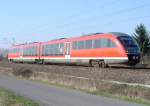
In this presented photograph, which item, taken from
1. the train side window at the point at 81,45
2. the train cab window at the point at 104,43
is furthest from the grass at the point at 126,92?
the train side window at the point at 81,45

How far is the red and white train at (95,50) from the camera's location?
101 ft

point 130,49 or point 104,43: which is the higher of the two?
point 104,43

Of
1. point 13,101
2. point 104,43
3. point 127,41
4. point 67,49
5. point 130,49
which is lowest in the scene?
point 13,101

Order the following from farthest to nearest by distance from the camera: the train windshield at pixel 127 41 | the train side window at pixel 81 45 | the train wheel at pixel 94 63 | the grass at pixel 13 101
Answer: the train side window at pixel 81 45, the train wheel at pixel 94 63, the train windshield at pixel 127 41, the grass at pixel 13 101

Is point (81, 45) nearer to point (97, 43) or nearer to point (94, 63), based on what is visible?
point (97, 43)

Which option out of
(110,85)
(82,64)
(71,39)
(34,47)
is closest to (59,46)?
(71,39)

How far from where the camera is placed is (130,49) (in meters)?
31.2

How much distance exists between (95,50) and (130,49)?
3.65 m

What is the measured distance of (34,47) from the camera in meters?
54.0

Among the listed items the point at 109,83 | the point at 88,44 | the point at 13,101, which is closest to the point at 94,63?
the point at 88,44

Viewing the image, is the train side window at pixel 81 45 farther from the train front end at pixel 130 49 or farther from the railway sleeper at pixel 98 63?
the train front end at pixel 130 49

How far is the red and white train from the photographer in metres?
30.9

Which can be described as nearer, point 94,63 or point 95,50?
point 95,50

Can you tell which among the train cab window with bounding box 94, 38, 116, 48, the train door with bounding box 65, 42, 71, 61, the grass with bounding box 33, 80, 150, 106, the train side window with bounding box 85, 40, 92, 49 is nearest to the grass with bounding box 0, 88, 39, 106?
the grass with bounding box 33, 80, 150, 106
